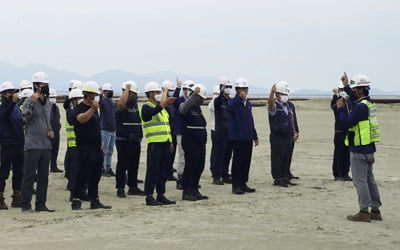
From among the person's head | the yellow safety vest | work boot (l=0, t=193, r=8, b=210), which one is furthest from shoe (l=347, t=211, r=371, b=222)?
work boot (l=0, t=193, r=8, b=210)

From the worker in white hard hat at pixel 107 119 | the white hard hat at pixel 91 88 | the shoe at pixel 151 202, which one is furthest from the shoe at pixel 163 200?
the worker in white hard hat at pixel 107 119

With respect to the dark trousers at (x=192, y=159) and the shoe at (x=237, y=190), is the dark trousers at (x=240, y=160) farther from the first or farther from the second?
the dark trousers at (x=192, y=159)

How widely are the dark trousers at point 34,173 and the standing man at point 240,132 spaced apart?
3.60m

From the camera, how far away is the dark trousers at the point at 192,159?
35.0ft

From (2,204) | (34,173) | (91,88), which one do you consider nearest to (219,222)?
(91,88)

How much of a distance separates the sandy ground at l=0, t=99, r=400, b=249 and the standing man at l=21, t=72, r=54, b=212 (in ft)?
1.20

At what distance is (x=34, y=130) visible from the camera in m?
9.34

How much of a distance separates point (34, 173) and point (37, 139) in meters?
0.55

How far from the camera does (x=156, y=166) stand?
10.1m

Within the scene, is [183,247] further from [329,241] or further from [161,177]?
[161,177]

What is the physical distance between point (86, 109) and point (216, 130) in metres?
3.98

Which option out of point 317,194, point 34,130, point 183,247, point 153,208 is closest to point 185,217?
point 153,208

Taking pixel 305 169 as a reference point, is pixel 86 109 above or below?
above

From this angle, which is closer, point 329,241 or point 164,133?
point 329,241
